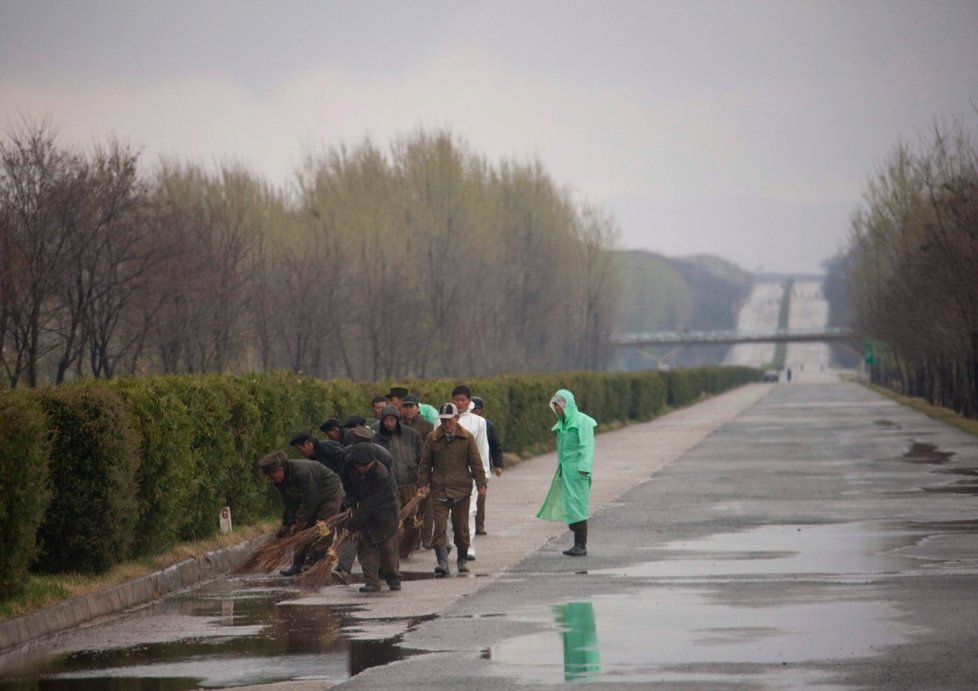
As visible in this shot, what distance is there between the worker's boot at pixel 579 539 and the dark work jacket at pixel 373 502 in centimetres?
281

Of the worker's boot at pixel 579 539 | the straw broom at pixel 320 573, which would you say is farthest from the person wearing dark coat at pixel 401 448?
the worker's boot at pixel 579 539

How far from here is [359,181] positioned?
71.2 metres

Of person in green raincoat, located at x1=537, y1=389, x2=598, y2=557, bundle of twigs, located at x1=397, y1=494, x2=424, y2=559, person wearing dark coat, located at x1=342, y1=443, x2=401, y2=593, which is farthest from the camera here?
person in green raincoat, located at x1=537, y1=389, x2=598, y2=557

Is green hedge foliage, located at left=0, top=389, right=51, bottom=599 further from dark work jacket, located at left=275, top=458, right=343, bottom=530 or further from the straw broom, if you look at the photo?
dark work jacket, located at left=275, top=458, right=343, bottom=530

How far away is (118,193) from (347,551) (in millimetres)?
22095

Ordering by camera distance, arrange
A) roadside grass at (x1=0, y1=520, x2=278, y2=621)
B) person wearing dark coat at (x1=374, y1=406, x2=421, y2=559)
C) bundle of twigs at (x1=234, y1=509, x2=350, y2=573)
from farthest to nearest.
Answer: person wearing dark coat at (x1=374, y1=406, x2=421, y2=559), bundle of twigs at (x1=234, y1=509, x2=350, y2=573), roadside grass at (x1=0, y1=520, x2=278, y2=621)

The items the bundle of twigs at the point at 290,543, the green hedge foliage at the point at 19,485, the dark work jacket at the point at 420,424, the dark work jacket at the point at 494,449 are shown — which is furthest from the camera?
the dark work jacket at the point at 494,449

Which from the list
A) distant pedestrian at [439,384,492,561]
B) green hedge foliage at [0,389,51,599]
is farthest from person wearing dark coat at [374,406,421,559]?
green hedge foliage at [0,389,51,599]

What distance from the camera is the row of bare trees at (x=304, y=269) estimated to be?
36.1m

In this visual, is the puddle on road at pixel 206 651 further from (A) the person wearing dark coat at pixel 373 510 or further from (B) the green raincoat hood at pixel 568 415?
(B) the green raincoat hood at pixel 568 415

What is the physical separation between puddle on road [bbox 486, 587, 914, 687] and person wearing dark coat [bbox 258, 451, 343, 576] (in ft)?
13.2

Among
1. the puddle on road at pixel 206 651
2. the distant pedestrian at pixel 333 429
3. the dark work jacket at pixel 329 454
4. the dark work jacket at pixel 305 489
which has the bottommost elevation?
the puddle on road at pixel 206 651

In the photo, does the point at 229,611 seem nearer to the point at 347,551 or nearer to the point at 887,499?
the point at 347,551

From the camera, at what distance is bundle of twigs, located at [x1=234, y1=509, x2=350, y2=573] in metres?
16.8
